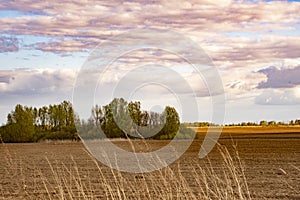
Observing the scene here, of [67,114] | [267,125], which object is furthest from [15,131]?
[267,125]

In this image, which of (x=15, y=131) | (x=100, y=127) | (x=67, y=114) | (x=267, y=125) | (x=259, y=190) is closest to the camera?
(x=259, y=190)

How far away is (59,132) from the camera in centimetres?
9812

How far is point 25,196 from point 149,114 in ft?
66.7

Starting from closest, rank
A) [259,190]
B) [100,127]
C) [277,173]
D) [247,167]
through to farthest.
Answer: [259,190] < [277,173] < [247,167] < [100,127]

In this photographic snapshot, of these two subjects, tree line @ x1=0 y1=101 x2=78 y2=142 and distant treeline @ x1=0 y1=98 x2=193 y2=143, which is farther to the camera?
tree line @ x1=0 y1=101 x2=78 y2=142

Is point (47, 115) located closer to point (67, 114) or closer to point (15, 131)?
point (67, 114)

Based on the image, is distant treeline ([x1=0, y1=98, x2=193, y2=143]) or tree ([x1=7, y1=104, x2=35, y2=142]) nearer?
distant treeline ([x1=0, y1=98, x2=193, y2=143])

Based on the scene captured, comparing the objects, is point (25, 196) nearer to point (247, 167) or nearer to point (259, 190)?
point (259, 190)

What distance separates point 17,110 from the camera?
323 feet

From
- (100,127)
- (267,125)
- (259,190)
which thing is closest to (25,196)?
(259,190)

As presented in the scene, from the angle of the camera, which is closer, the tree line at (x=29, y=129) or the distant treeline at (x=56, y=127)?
the distant treeline at (x=56, y=127)

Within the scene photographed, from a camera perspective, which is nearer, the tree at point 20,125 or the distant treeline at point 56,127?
the distant treeline at point 56,127

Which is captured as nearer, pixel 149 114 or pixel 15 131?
pixel 149 114

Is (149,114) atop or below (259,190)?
atop
